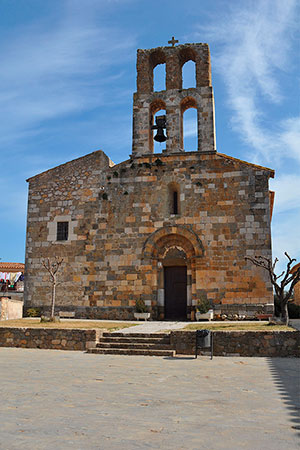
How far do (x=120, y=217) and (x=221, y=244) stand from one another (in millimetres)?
4758

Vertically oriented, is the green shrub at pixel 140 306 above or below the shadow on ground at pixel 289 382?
above

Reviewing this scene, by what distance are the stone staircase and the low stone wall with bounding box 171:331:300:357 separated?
1.33 ft

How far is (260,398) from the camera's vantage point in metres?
5.88

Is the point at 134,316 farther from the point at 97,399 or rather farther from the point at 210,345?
the point at 97,399

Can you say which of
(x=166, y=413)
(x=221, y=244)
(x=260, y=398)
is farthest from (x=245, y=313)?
(x=166, y=413)

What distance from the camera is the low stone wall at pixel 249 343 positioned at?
34.5 ft

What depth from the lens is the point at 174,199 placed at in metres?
19.3

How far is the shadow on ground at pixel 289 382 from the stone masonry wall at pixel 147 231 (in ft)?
25.7

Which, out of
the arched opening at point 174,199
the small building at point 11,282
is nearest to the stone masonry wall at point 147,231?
the arched opening at point 174,199

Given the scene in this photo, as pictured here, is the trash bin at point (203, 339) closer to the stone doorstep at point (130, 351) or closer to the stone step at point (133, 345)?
the stone doorstep at point (130, 351)

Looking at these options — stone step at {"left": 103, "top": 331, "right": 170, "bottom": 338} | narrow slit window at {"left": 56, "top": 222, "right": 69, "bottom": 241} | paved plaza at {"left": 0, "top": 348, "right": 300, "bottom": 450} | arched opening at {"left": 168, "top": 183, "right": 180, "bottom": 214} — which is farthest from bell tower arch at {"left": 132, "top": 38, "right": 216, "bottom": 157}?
paved plaza at {"left": 0, "top": 348, "right": 300, "bottom": 450}

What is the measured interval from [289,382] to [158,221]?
39.7 ft

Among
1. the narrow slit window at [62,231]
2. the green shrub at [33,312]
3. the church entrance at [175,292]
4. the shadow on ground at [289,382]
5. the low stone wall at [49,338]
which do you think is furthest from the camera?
the narrow slit window at [62,231]

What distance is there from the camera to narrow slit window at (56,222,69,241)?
19.8 metres
